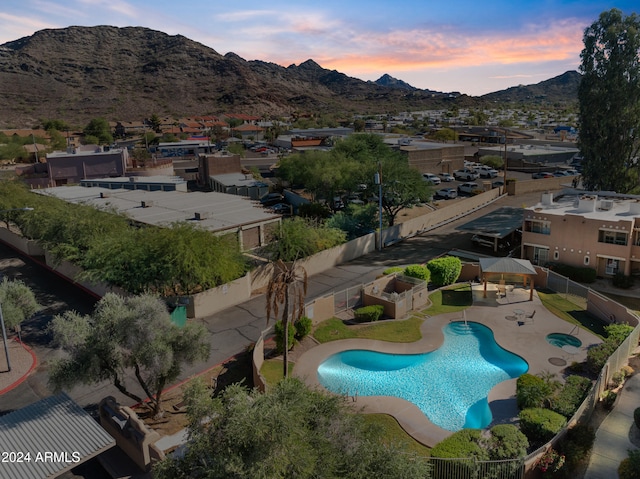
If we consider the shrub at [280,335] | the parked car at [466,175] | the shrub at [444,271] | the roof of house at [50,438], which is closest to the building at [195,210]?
the shrub at [280,335]

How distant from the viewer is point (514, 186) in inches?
2571

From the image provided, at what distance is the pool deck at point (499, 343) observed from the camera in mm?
19703

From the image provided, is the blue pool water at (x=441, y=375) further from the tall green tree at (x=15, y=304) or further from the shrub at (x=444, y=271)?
the tall green tree at (x=15, y=304)

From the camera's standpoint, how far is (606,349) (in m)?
22.8

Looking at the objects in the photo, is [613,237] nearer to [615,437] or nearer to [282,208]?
[615,437]

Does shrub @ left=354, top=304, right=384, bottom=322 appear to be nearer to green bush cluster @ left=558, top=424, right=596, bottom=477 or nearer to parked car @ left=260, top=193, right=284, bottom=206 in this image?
green bush cluster @ left=558, top=424, right=596, bottom=477

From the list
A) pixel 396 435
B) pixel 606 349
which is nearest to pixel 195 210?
pixel 396 435

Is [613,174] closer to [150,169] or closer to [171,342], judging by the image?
[171,342]

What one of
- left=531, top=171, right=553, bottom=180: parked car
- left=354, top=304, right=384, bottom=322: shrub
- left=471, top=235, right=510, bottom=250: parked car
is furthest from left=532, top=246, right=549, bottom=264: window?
left=531, top=171, right=553, bottom=180: parked car

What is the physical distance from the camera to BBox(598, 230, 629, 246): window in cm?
3447

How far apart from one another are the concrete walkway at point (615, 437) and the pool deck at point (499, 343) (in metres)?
2.81

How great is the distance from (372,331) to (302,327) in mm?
4313

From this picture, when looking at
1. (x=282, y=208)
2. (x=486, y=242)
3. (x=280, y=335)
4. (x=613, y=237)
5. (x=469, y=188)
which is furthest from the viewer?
(x=469, y=188)

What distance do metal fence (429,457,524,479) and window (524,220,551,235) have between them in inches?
1042
